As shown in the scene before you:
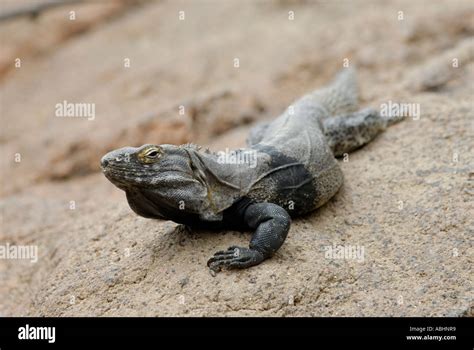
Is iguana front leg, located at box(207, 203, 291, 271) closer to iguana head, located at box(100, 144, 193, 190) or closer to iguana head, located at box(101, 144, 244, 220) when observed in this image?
Result: iguana head, located at box(101, 144, 244, 220)

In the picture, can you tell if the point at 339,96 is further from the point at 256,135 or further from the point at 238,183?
the point at 238,183

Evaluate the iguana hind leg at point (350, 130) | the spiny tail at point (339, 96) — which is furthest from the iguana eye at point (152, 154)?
the spiny tail at point (339, 96)

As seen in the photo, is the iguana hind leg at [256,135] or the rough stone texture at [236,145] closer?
the rough stone texture at [236,145]

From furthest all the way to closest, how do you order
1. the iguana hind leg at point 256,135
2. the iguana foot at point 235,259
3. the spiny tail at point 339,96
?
the spiny tail at point 339,96, the iguana hind leg at point 256,135, the iguana foot at point 235,259

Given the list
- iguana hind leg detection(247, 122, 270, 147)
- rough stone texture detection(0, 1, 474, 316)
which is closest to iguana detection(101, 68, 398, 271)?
rough stone texture detection(0, 1, 474, 316)

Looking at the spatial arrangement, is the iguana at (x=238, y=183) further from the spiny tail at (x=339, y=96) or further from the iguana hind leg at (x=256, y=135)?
the spiny tail at (x=339, y=96)

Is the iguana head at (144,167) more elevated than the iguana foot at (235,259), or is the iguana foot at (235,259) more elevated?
the iguana head at (144,167)

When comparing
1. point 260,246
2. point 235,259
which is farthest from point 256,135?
point 235,259

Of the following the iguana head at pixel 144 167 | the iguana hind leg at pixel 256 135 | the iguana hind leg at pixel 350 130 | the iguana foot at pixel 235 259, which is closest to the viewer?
the iguana head at pixel 144 167
